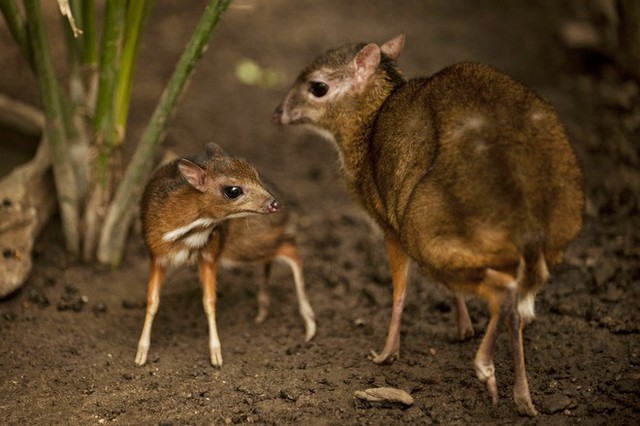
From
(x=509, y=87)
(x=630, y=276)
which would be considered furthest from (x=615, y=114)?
(x=509, y=87)

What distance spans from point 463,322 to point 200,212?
182cm

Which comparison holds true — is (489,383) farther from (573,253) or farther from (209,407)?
(573,253)

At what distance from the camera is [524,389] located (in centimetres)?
476

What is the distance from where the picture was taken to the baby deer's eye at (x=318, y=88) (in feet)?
19.8

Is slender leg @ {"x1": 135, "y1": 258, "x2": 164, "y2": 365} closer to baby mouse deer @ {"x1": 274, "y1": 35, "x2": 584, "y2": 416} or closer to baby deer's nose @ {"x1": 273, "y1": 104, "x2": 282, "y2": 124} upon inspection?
baby deer's nose @ {"x1": 273, "y1": 104, "x2": 282, "y2": 124}

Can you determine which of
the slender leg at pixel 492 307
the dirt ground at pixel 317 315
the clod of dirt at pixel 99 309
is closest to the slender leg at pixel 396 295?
the dirt ground at pixel 317 315

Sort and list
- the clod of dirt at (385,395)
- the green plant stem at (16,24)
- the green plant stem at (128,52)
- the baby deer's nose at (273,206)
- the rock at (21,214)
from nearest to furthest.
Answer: the clod of dirt at (385,395)
the baby deer's nose at (273,206)
the green plant stem at (16,24)
the green plant stem at (128,52)
the rock at (21,214)

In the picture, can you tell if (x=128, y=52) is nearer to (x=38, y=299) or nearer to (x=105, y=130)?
(x=105, y=130)

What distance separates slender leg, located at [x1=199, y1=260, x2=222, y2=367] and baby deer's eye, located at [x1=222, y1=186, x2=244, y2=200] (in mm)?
513

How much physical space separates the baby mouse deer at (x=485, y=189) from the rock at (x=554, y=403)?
0.13 meters

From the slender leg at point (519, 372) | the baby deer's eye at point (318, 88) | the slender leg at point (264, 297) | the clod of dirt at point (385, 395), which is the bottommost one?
the slender leg at point (264, 297)

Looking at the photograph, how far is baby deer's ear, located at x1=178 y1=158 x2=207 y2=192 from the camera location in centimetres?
546

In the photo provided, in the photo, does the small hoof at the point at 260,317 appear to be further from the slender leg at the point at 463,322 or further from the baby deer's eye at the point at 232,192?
the slender leg at the point at 463,322

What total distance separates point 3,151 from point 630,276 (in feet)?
16.0
